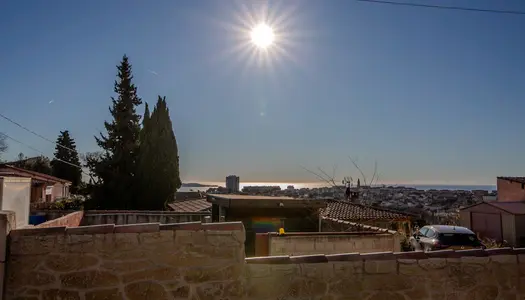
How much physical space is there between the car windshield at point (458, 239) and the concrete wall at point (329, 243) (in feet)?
20.6

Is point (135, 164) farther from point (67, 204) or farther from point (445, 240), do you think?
point (445, 240)

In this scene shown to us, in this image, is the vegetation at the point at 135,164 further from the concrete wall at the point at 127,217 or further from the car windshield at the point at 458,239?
the car windshield at the point at 458,239

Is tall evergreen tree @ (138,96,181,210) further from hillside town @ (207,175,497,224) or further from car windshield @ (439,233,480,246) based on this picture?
car windshield @ (439,233,480,246)

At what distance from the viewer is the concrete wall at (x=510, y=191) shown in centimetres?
3072

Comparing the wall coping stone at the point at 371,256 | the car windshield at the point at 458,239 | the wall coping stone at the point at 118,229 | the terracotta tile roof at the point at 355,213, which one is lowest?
the car windshield at the point at 458,239

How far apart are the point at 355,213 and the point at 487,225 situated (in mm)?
14178

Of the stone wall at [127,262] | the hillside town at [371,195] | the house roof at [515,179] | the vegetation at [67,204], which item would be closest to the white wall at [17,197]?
the stone wall at [127,262]

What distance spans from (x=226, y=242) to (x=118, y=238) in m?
1.18

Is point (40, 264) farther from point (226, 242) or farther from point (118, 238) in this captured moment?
point (226, 242)

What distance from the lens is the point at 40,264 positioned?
13.5 ft

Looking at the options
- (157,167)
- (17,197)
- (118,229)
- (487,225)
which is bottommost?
(487,225)

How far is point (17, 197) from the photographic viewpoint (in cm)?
508

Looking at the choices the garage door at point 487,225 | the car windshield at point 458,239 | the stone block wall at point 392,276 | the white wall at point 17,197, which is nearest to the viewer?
the stone block wall at point 392,276

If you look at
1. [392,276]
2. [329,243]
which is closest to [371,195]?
[329,243]
